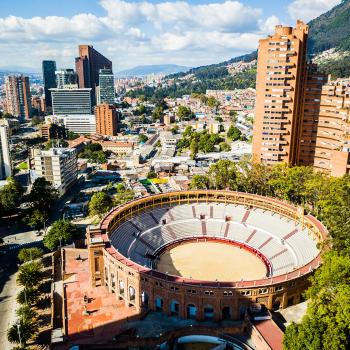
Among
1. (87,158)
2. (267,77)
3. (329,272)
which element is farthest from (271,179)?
(87,158)

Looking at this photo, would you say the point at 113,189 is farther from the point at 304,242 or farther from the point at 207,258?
the point at 304,242

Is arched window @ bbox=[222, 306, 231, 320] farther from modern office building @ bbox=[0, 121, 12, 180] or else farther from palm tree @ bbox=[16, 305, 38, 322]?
modern office building @ bbox=[0, 121, 12, 180]

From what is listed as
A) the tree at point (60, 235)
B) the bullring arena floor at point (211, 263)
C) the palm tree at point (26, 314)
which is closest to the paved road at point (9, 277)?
the palm tree at point (26, 314)

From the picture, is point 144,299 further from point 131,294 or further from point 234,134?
point 234,134

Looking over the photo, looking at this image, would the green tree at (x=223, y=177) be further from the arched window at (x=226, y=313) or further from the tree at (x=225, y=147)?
the tree at (x=225, y=147)

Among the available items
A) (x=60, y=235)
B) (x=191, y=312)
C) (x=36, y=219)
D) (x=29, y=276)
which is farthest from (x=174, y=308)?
(x=36, y=219)
